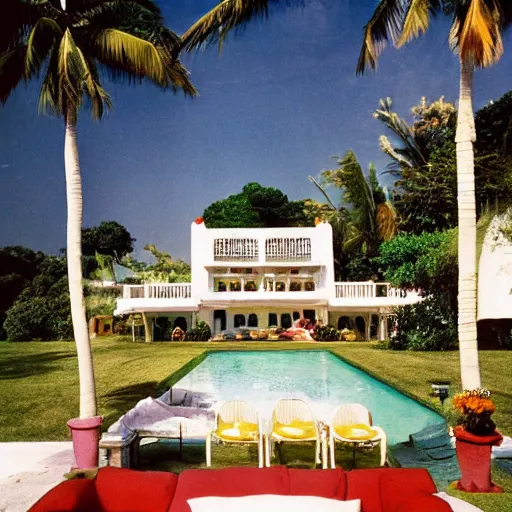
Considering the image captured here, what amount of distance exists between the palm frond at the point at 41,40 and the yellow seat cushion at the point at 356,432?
4.71 m

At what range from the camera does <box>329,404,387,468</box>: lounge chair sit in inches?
230

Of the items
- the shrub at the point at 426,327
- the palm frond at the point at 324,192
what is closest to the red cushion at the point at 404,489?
the shrub at the point at 426,327

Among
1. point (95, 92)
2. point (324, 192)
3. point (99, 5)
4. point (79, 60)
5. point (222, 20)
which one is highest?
point (324, 192)

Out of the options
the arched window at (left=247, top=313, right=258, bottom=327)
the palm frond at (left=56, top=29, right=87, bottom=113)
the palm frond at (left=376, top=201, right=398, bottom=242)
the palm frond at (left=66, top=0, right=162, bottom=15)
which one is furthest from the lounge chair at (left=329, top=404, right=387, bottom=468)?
the palm frond at (left=376, top=201, right=398, bottom=242)

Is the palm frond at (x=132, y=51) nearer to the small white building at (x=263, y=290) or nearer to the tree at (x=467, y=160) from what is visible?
the tree at (x=467, y=160)

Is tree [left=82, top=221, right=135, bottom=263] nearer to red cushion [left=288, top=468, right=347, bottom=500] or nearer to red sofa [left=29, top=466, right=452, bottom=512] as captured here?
red sofa [left=29, top=466, right=452, bottom=512]

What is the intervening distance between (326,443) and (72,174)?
147 inches

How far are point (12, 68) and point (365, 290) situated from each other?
13878 millimetres

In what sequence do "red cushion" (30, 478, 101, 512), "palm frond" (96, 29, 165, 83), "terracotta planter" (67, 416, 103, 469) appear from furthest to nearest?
"palm frond" (96, 29, 165, 83) → "terracotta planter" (67, 416, 103, 469) → "red cushion" (30, 478, 101, 512)

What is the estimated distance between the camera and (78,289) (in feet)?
21.3

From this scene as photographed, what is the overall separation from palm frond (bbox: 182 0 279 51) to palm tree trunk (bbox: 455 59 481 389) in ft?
7.42

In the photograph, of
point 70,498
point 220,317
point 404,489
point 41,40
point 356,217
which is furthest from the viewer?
point 356,217

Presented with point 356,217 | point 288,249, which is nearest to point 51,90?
point 288,249

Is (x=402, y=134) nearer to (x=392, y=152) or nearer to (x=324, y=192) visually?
(x=392, y=152)
